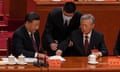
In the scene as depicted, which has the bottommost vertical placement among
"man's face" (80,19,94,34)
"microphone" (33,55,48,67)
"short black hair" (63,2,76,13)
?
"microphone" (33,55,48,67)

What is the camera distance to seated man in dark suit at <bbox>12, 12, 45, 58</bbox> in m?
5.62

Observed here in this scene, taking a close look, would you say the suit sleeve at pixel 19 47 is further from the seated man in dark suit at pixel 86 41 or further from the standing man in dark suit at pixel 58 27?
the standing man in dark suit at pixel 58 27

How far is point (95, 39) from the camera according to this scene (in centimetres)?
595

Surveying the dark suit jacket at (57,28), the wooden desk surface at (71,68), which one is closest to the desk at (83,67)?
the wooden desk surface at (71,68)

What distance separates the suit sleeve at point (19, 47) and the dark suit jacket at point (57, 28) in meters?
0.86

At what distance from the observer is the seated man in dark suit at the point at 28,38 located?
5617 millimetres

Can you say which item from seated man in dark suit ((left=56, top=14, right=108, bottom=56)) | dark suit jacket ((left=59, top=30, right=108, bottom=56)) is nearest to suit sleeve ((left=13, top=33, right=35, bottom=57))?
seated man in dark suit ((left=56, top=14, right=108, bottom=56))

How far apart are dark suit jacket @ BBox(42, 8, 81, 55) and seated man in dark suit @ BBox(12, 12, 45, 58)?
0.64 metres

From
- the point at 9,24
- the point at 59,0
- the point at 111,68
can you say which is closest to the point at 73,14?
the point at 111,68

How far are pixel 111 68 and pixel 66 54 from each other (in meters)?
1.57

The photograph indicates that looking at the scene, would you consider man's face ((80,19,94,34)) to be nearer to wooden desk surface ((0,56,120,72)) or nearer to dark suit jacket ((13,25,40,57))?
wooden desk surface ((0,56,120,72))

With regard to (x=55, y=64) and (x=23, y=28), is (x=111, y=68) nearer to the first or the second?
(x=55, y=64)

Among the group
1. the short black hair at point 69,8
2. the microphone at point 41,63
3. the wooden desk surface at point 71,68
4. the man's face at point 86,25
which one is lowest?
the wooden desk surface at point 71,68

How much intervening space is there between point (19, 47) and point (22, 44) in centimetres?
10
